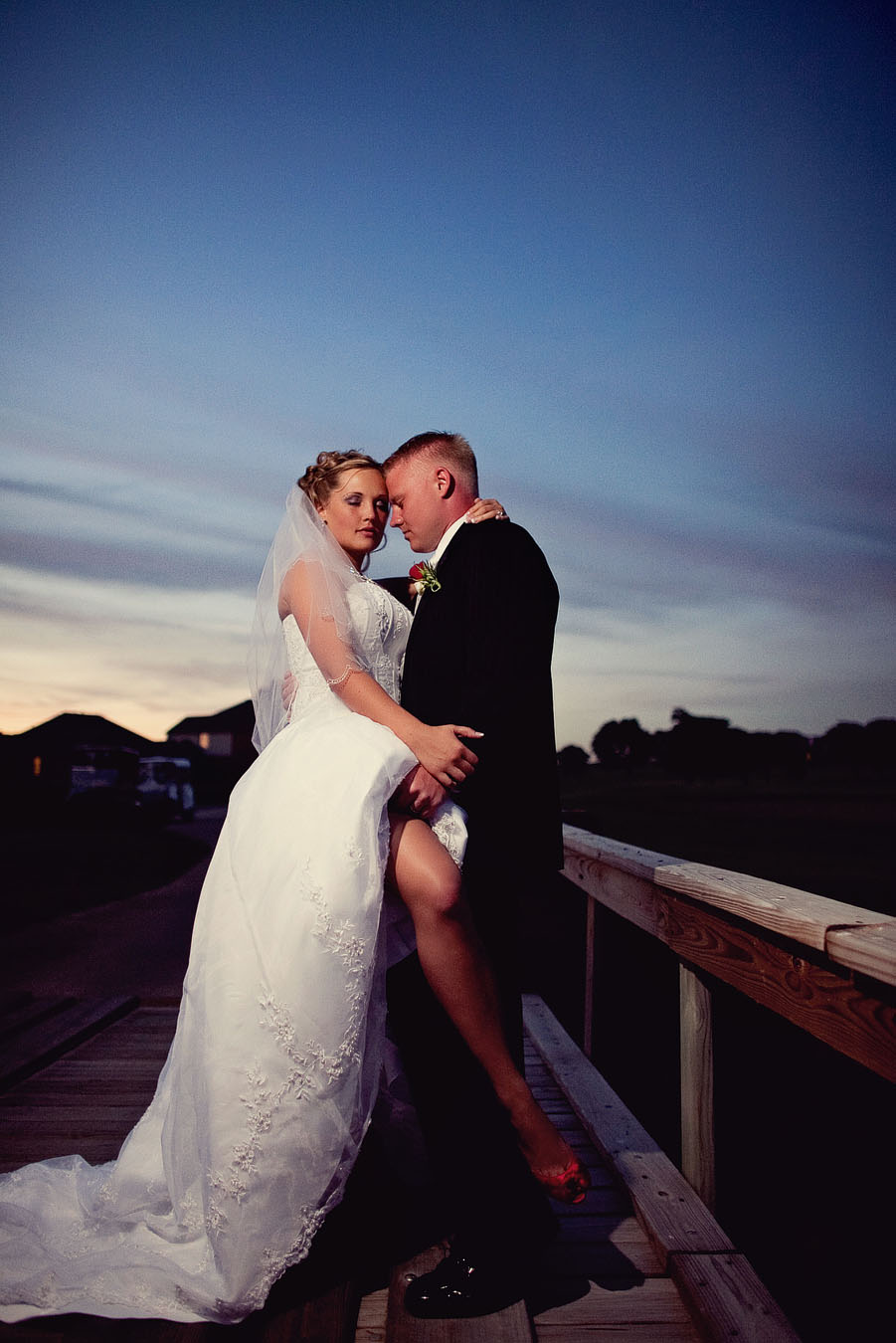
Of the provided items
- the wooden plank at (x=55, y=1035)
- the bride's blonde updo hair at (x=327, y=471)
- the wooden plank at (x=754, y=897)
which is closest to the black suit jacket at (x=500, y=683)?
the wooden plank at (x=754, y=897)

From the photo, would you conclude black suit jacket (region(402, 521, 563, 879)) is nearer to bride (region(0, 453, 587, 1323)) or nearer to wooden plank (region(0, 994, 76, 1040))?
bride (region(0, 453, 587, 1323))

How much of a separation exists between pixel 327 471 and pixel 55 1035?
3.36 metres

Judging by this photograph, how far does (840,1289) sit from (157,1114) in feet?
8.79

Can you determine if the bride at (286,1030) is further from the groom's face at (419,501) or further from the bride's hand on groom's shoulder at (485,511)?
the groom's face at (419,501)

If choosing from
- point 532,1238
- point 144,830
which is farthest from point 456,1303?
point 144,830

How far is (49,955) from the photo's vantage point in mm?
7500

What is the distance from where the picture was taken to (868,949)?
1379 mm

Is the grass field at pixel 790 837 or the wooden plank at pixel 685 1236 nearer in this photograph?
the wooden plank at pixel 685 1236

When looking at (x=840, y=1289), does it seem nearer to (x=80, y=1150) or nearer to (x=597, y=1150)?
(x=597, y=1150)

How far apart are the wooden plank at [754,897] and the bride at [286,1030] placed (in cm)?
63

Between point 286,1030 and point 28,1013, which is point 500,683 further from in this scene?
point 28,1013

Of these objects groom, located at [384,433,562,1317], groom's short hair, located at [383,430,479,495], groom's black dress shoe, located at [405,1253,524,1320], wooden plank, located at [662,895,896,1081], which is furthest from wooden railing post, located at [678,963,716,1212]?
groom's short hair, located at [383,430,479,495]

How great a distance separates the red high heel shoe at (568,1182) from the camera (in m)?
2.04

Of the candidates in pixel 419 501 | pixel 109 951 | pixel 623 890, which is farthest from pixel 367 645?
pixel 109 951
